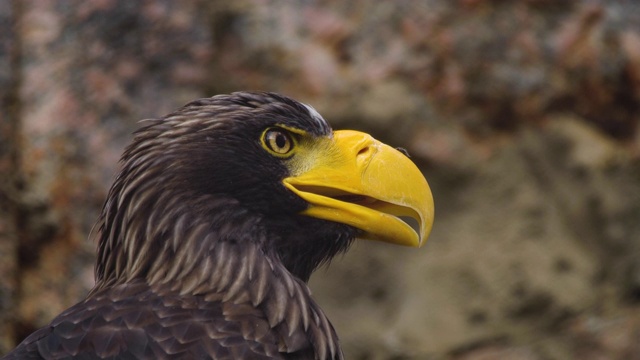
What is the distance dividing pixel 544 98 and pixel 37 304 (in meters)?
2.45

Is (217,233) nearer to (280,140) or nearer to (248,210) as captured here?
(248,210)

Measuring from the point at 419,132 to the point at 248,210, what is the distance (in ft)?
7.85

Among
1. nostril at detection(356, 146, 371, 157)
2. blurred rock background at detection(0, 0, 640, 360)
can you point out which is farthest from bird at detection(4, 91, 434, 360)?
blurred rock background at detection(0, 0, 640, 360)

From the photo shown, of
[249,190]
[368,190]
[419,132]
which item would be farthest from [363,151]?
[419,132]

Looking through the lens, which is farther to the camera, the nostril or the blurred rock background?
the blurred rock background

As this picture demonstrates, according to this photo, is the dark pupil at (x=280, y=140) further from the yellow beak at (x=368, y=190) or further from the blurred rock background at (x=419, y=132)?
the blurred rock background at (x=419, y=132)

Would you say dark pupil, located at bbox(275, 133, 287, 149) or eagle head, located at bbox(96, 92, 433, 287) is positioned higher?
dark pupil, located at bbox(275, 133, 287, 149)

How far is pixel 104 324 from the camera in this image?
8.44 ft

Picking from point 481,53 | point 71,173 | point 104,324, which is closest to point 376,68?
point 481,53

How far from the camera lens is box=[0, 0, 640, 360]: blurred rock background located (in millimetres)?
4754

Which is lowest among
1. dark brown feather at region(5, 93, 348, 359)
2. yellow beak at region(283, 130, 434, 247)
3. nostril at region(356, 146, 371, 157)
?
dark brown feather at region(5, 93, 348, 359)

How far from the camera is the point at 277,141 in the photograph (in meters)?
2.87

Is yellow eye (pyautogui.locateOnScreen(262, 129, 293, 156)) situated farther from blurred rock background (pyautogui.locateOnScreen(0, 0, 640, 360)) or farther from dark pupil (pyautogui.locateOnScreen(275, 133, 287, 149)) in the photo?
blurred rock background (pyautogui.locateOnScreen(0, 0, 640, 360))

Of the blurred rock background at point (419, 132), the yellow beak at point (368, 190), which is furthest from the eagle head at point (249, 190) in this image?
the blurred rock background at point (419, 132)
